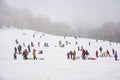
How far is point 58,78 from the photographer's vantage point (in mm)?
16125

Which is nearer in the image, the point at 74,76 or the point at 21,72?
the point at 74,76

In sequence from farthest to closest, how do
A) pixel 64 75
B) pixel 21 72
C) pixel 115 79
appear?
pixel 21 72
pixel 64 75
pixel 115 79

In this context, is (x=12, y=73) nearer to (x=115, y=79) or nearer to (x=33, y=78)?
(x=33, y=78)

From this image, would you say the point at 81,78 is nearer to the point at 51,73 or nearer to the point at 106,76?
the point at 106,76

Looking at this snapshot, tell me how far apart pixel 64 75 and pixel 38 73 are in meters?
2.31

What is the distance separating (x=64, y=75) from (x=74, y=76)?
3.11 feet

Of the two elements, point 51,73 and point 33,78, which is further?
point 51,73

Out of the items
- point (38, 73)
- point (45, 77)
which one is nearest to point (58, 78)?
point (45, 77)

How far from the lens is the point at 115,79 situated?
14516 mm

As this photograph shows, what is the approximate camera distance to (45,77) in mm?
16438

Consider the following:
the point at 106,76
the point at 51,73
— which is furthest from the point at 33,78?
the point at 106,76

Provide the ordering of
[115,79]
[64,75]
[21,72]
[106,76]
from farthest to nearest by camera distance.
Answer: [21,72], [64,75], [106,76], [115,79]

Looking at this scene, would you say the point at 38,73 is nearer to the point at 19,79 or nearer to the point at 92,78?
the point at 19,79

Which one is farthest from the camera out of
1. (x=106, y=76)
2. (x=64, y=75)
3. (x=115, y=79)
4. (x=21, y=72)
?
(x=21, y=72)
